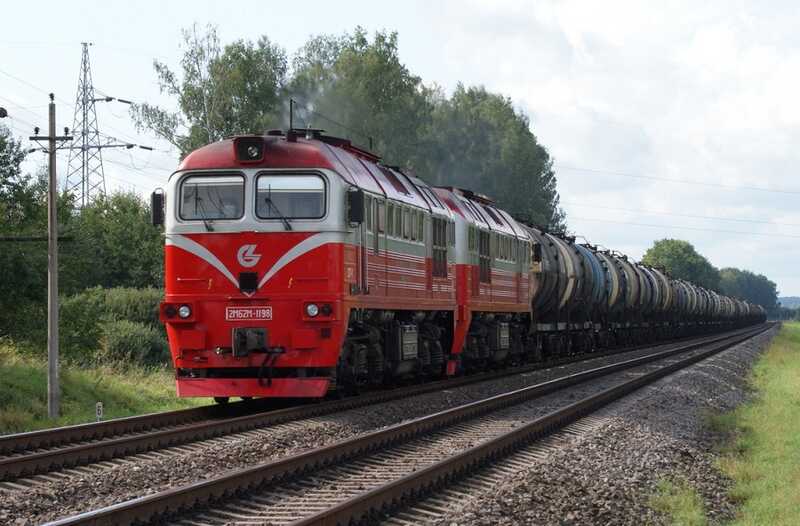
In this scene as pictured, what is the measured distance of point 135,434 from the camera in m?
13.0

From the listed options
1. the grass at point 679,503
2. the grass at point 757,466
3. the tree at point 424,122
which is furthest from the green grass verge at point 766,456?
the tree at point 424,122

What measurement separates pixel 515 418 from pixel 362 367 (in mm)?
2711

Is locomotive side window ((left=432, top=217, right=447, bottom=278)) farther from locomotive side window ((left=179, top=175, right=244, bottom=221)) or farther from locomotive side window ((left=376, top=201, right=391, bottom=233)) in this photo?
locomotive side window ((left=179, top=175, right=244, bottom=221))

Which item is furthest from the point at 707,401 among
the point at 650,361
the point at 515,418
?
the point at 650,361

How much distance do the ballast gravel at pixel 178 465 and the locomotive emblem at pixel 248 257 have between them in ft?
7.49

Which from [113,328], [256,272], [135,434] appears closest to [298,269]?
[256,272]

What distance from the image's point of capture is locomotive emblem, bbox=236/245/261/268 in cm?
1504

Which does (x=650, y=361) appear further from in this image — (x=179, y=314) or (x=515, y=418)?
(x=179, y=314)

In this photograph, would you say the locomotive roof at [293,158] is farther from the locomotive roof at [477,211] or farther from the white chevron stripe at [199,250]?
the locomotive roof at [477,211]

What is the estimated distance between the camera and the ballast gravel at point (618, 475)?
8.85 metres

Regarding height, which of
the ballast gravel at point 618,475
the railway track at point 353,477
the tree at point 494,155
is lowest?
the ballast gravel at point 618,475

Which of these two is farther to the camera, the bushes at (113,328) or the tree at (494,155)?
the tree at (494,155)

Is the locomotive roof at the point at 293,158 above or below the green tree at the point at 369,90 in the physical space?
below

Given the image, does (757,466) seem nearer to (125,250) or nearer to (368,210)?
(368,210)
